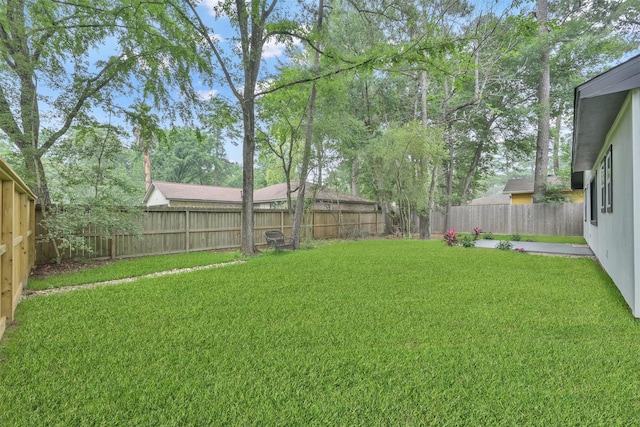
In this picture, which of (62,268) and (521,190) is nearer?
(62,268)

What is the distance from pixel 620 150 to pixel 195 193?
1894cm

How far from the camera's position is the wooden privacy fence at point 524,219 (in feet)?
40.6

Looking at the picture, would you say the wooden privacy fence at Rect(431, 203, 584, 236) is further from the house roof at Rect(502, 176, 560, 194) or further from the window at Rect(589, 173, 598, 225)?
the window at Rect(589, 173, 598, 225)

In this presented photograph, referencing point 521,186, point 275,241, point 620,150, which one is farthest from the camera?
point 521,186

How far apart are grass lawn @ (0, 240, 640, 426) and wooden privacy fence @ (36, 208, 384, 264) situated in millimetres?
3642

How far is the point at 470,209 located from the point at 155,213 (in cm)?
1364

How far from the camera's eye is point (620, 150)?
371 centimetres

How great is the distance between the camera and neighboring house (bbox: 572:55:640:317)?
3.01 meters

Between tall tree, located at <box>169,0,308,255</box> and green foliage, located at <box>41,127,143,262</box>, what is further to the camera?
tall tree, located at <box>169,0,308,255</box>

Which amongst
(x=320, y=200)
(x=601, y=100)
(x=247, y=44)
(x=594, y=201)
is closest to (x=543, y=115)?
(x=594, y=201)

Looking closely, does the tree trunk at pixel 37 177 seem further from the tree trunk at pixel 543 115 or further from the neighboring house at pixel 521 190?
the neighboring house at pixel 521 190

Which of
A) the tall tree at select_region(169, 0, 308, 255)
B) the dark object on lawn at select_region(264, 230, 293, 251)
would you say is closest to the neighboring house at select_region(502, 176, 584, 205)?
the dark object on lawn at select_region(264, 230, 293, 251)

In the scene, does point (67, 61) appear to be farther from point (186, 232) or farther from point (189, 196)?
point (189, 196)

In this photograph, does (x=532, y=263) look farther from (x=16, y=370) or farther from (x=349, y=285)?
(x=16, y=370)
